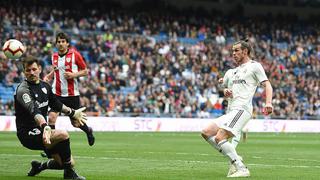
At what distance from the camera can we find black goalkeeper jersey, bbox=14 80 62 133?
11.2 meters

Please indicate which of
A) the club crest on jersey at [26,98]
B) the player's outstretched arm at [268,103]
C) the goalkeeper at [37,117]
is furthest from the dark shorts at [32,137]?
the player's outstretched arm at [268,103]

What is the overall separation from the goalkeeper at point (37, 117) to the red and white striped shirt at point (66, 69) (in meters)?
5.48

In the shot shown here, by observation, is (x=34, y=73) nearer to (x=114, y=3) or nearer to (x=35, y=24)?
(x=35, y=24)

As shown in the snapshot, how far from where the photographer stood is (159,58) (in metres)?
45.4

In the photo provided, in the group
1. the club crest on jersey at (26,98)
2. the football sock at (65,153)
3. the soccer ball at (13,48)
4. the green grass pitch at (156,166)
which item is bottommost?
the green grass pitch at (156,166)

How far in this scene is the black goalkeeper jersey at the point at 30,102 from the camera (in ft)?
36.9

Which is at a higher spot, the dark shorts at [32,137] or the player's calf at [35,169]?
the dark shorts at [32,137]

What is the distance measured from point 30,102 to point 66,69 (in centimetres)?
626

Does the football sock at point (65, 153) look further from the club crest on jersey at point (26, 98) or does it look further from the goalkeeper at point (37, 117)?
the club crest on jersey at point (26, 98)

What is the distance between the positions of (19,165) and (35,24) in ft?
92.0

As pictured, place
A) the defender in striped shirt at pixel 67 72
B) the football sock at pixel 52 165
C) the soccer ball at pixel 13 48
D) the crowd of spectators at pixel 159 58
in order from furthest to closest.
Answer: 1. the crowd of spectators at pixel 159 58
2. the soccer ball at pixel 13 48
3. the defender in striped shirt at pixel 67 72
4. the football sock at pixel 52 165

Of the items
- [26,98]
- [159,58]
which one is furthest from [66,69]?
[159,58]

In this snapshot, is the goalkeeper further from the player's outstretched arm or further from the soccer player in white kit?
the player's outstretched arm

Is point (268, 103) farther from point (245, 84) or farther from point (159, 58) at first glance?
point (159, 58)
